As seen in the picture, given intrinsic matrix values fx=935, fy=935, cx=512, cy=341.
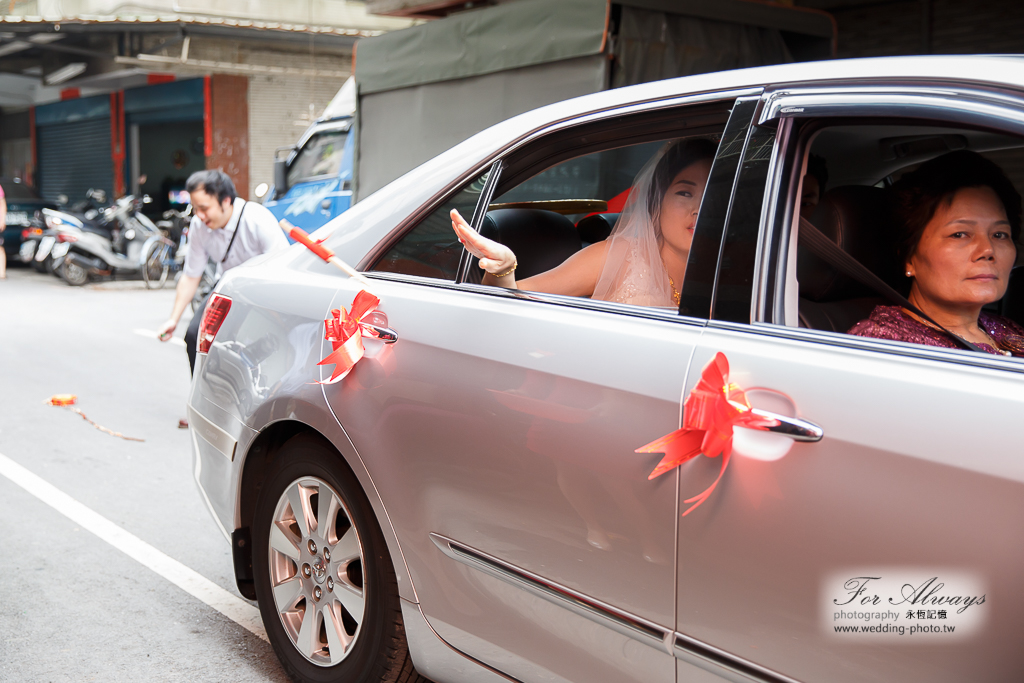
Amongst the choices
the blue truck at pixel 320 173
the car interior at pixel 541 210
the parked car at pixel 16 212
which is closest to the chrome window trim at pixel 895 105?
the car interior at pixel 541 210

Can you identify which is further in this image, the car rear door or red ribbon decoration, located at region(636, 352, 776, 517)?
red ribbon decoration, located at region(636, 352, 776, 517)

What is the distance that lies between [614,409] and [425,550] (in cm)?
69

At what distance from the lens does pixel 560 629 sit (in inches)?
76.3

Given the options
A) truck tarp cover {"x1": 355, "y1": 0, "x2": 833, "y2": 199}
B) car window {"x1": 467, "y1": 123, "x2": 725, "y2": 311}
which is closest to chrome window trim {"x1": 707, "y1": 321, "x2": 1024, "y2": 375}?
car window {"x1": 467, "y1": 123, "x2": 725, "y2": 311}

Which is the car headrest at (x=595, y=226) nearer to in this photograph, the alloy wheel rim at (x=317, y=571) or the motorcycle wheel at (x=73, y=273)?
the alloy wheel rim at (x=317, y=571)

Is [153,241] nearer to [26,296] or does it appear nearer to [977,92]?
[26,296]

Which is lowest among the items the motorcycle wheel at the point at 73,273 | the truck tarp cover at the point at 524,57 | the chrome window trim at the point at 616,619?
the motorcycle wheel at the point at 73,273

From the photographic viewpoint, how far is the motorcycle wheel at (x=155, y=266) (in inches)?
574

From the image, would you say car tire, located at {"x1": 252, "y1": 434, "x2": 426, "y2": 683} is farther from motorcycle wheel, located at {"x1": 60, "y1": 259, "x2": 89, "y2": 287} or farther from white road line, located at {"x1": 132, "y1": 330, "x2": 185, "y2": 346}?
motorcycle wheel, located at {"x1": 60, "y1": 259, "x2": 89, "y2": 287}

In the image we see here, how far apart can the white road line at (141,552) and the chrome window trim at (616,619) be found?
56.7 inches

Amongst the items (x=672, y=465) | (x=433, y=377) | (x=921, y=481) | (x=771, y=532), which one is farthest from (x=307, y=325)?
(x=921, y=481)

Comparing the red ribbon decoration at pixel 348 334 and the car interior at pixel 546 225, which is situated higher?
the car interior at pixel 546 225

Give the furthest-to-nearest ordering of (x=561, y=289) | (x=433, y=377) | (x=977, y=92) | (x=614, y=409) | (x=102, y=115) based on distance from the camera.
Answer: (x=102, y=115) → (x=561, y=289) → (x=433, y=377) → (x=614, y=409) → (x=977, y=92)

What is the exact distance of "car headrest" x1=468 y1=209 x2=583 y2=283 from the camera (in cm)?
281
